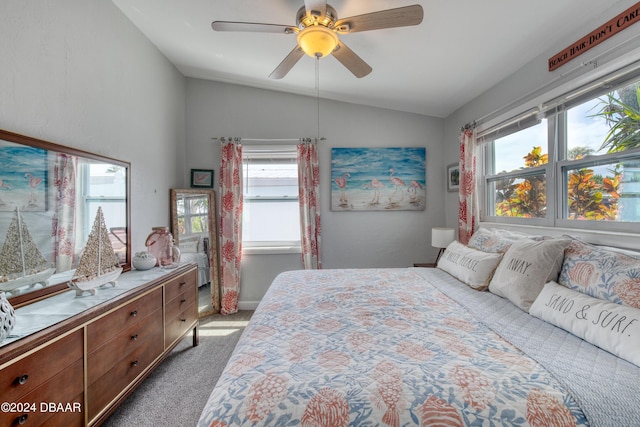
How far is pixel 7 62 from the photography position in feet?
4.33

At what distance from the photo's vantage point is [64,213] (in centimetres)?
157

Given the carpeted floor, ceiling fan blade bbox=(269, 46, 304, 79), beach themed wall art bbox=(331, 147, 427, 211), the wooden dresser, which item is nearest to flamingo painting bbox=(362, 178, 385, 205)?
beach themed wall art bbox=(331, 147, 427, 211)

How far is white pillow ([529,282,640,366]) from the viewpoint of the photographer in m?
0.95

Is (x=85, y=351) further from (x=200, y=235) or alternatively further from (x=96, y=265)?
(x=200, y=235)

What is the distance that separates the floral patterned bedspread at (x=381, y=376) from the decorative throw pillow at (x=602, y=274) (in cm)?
54

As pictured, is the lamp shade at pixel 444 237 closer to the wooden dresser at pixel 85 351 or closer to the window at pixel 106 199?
the wooden dresser at pixel 85 351

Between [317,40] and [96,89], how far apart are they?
1.68 meters

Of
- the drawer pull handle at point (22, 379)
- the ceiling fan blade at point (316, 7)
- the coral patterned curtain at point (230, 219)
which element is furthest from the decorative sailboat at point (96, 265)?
the ceiling fan blade at point (316, 7)

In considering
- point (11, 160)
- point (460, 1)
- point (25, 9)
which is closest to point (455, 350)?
point (460, 1)

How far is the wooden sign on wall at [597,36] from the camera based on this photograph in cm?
139

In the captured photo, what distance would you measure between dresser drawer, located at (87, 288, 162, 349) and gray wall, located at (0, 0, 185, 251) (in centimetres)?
83

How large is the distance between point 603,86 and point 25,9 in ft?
11.0

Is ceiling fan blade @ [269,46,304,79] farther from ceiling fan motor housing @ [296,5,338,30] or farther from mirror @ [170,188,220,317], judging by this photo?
mirror @ [170,188,220,317]

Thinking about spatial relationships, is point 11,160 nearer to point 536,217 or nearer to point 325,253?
point 325,253
